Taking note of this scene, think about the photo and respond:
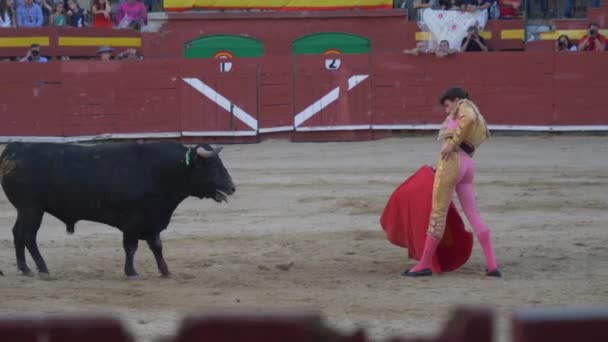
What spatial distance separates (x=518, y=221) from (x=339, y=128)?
23.5 ft

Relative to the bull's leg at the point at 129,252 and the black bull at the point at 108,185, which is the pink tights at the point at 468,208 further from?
the bull's leg at the point at 129,252

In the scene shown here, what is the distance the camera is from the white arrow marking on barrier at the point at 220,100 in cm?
1702

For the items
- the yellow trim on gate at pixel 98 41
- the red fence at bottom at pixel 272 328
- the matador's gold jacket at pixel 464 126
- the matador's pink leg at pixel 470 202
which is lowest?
the matador's pink leg at pixel 470 202

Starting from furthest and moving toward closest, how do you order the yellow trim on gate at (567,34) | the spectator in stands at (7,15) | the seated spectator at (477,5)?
the spectator in stands at (7,15)
the yellow trim on gate at (567,34)
the seated spectator at (477,5)

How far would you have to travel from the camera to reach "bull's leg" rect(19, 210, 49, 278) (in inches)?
Answer: 304

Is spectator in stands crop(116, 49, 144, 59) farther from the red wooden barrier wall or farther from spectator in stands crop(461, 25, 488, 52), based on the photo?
spectator in stands crop(461, 25, 488, 52)

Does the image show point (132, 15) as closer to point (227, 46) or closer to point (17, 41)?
point (227, 46)

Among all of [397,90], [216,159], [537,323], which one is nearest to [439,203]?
[216,159]

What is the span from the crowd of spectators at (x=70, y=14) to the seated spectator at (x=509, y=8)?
19.7 feet

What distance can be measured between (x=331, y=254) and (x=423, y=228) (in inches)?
41.9

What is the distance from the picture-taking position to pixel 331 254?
8.77 m

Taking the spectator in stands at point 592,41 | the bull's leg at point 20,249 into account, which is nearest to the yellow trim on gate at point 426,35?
the spectator in stands at point 592,41

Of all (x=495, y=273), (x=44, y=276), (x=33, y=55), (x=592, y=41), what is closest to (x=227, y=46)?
(x=33, y=55)

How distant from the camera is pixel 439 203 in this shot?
7559 millimetres
